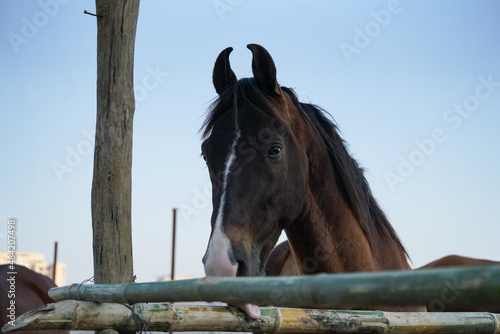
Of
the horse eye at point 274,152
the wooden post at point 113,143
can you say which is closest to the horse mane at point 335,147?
the horse eye at point 274,152

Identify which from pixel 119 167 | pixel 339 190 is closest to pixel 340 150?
pixel 339 190

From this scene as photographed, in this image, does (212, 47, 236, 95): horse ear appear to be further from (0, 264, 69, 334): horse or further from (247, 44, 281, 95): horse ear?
(0, 264, 69, 334): horse

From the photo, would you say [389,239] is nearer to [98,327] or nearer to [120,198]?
[120,198]

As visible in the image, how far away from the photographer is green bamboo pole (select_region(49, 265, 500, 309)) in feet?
2.88

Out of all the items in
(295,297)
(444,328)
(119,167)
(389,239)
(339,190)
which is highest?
(119,167)

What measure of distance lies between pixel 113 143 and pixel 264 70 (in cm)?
108

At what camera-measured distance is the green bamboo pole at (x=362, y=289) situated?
878 mm

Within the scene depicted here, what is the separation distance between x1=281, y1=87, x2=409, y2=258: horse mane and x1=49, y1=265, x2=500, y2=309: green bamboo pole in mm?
1470

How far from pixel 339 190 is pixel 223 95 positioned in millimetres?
843

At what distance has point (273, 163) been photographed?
99.2 inches

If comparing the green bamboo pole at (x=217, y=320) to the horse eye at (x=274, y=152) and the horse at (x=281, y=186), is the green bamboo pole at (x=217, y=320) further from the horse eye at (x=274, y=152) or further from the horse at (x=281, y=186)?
the horse eye at (x=274, y=152)

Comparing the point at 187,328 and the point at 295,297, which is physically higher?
the point at 295,297

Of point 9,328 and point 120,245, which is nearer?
point 9,328

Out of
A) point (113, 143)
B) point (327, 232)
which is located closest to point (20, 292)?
point (113, 143)
